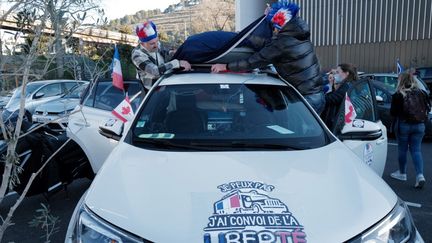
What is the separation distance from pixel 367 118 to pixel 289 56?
129 cm

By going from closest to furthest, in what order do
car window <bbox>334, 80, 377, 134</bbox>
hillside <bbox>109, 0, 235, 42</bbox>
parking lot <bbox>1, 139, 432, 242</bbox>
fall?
parking lot <bbox>1, 139, 432, 242</bbox> < car window <bbox>334, 80, 377, 134</bbox> < hillside <bbox>109, 0, 235, 42</bbox>

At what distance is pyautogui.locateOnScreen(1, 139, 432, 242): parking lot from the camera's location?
155 inches

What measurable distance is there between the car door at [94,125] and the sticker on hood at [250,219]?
2456 millimetres

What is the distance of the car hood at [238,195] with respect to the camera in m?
1.89

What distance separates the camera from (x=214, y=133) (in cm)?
299

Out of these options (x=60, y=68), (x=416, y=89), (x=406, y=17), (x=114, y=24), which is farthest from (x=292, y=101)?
(x=406, y=17)

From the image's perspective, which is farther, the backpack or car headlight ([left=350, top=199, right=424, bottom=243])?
the backpack

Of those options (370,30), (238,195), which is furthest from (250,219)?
(370,30)

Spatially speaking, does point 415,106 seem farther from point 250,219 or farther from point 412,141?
point 250,219

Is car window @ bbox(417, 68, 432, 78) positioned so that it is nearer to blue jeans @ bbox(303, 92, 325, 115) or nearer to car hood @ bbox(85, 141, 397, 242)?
blue jeans @ bbox(303, 92, 325, 115)

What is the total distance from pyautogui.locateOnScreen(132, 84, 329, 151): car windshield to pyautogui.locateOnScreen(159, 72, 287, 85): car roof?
0.06m

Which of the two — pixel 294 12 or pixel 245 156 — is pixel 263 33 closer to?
pixel 294 12

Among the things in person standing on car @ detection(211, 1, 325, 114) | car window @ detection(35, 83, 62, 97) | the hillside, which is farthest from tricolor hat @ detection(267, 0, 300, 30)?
the hillside

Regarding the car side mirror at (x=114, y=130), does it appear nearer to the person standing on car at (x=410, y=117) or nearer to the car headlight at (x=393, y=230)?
the car headlight at (x=393, y=230)
